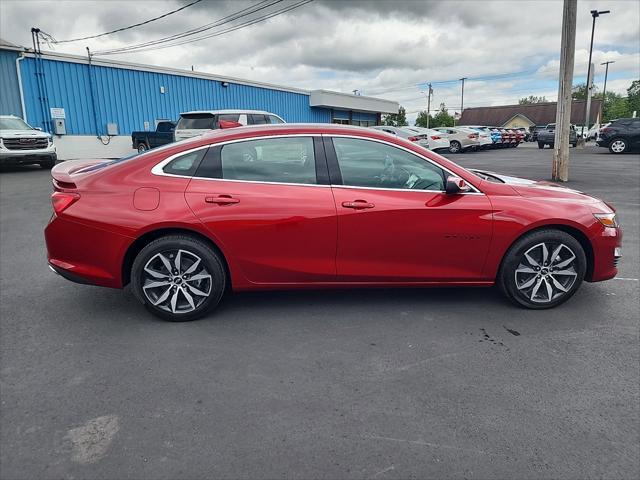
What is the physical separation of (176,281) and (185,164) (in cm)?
95

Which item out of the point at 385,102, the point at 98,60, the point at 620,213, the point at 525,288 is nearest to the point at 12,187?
the point at 98,60

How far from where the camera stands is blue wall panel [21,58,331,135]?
768 inches

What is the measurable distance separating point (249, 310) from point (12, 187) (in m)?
10.6

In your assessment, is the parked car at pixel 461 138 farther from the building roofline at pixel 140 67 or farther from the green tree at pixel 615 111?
the green tree at pixel 615 111

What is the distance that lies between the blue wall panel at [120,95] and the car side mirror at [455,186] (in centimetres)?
2025

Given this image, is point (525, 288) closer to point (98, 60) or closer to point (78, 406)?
point (78, 406)

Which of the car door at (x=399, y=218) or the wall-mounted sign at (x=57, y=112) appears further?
the wall-mounted sign at (x=57, y=112)

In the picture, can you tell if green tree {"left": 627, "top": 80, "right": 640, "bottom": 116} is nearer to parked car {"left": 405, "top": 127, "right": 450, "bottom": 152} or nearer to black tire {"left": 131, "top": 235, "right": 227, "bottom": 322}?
parked car {"left": 405, "top": 127, "right": 450, "bottom": 152}

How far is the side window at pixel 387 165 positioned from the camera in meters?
3.91

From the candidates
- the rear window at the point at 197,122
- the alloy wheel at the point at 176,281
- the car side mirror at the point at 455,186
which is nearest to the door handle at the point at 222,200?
the alloy wheel at the point at 176,281

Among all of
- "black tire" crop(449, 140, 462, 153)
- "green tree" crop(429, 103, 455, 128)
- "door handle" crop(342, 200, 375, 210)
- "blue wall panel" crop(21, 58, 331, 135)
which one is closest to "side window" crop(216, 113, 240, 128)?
"blue wall panel" crop(21, 58, 331, 135)

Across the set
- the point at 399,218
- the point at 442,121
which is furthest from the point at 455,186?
the point at 442,121

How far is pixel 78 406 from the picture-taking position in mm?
2727

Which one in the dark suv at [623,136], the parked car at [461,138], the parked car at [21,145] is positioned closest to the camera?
the parked car at [21,145]
